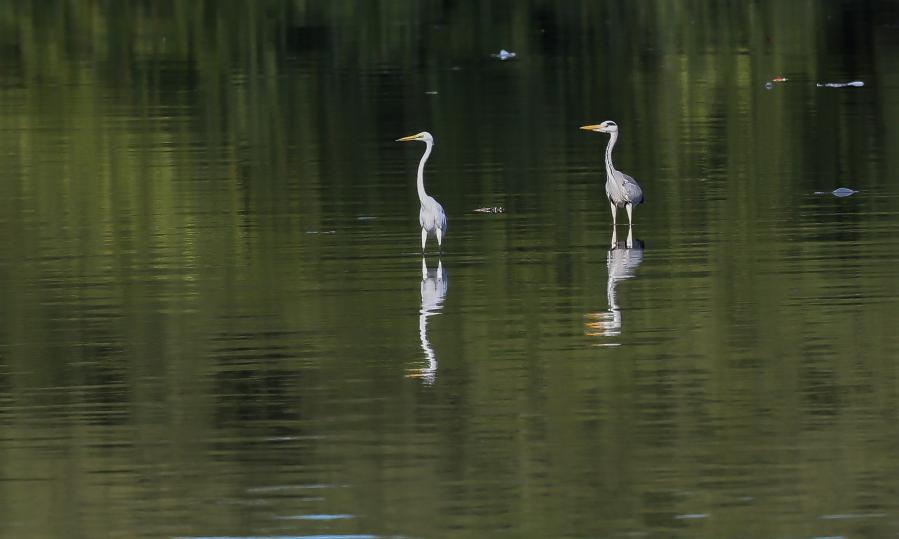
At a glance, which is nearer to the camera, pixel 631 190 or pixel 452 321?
pixel 452 321

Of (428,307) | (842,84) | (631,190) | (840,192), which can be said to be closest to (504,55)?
(842,84)

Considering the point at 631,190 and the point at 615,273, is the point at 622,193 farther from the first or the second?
the point at 615,273

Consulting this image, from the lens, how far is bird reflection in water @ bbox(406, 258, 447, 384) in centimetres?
1495

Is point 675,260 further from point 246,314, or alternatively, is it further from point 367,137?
point 367,137

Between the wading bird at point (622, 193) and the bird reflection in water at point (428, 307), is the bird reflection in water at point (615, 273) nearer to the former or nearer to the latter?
the wading bird at point (622, 193)

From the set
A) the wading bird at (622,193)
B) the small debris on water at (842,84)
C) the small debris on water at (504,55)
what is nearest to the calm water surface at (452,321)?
the wading bird at (622,193)

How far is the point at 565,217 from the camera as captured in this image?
23078mm

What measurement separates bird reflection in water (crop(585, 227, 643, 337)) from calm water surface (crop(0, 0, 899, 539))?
0.06 metres

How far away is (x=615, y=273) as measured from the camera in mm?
19188

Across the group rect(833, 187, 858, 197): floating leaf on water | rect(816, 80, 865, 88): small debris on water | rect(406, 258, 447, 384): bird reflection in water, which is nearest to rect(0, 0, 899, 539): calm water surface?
rect(406, 258, 447, 384): bird reflection in water

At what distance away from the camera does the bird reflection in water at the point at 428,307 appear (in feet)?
49.0

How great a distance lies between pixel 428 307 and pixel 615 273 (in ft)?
7.86

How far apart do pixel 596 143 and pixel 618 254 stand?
11.0 m

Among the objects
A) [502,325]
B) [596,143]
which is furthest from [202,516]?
[596,143]
